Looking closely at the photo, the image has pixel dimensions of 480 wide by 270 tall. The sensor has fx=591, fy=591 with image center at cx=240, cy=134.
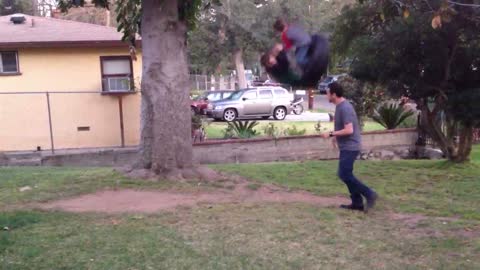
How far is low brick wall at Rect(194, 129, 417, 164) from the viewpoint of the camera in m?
15.3

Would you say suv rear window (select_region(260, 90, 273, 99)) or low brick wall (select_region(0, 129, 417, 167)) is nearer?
low brick wall (select_region(0, 129, 417, 167))

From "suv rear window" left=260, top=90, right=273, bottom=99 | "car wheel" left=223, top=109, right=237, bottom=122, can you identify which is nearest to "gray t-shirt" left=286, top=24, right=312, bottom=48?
"car wheel" left=223, top=109, right=237, bottom=122

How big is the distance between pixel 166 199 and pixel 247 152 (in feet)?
24.9

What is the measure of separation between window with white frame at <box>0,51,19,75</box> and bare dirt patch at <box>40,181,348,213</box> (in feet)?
Answer: 30.0

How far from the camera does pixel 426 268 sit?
505 cm

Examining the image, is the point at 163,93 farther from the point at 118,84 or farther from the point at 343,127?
the point at 118,84

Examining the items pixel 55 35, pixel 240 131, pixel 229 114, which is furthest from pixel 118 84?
pixel 229 114

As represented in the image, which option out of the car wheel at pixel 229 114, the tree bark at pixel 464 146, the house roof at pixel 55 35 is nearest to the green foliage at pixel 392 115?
the tree bark at pixel 464 146

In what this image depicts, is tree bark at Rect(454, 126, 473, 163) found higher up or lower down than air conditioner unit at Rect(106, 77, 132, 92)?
lower down

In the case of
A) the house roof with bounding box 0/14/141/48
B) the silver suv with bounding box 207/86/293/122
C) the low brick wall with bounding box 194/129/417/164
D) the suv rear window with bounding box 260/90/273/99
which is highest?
the house roof with bounding box 0/14/141/48

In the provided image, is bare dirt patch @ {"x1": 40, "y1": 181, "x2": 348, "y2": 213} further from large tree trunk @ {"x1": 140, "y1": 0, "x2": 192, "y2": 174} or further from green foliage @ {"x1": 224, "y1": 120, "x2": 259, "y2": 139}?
green foliage @ {"x1": 224, "y1": 120, "x2": 259, "y2": 139}

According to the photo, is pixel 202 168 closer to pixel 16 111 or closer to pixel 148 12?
pixel 148 12

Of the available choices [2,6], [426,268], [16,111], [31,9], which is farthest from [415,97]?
[31,9]

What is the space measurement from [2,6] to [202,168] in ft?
105
